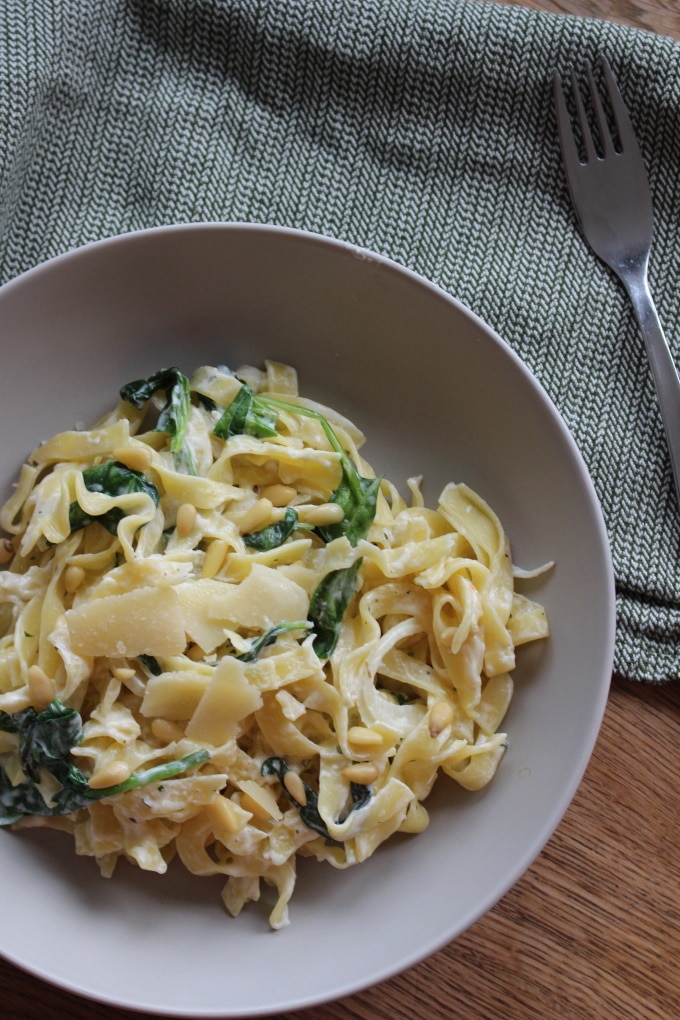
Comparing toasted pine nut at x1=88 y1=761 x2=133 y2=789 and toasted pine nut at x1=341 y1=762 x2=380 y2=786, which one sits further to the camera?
toasted pine nut at x1=341 y1=762 x2=380 y2=786

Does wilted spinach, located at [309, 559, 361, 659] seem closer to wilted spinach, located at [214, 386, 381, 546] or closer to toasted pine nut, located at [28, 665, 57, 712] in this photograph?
wilted spinach, located at [214, 386, 381, 546]

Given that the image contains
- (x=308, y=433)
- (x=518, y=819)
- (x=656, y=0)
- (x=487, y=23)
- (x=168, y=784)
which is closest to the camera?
(x=168, y=784)

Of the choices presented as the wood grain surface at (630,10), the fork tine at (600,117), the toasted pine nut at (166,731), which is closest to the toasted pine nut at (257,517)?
the toasted pine nut at (166,731)

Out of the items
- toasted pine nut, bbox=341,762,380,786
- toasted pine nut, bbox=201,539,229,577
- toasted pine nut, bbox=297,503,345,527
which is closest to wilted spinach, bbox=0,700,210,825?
toasted pine nut, bbox=341,762,380,786

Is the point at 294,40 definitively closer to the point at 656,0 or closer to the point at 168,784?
the point at 656,0

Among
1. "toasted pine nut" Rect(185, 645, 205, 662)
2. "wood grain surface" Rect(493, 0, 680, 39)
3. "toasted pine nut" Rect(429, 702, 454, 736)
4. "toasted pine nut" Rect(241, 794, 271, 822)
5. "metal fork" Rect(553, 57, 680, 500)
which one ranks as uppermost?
"wood grain surface" Rect(493, 0, 680, 39)

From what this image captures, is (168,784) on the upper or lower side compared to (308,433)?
lower

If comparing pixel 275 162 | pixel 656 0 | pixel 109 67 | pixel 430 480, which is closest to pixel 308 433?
pixel 430 480
